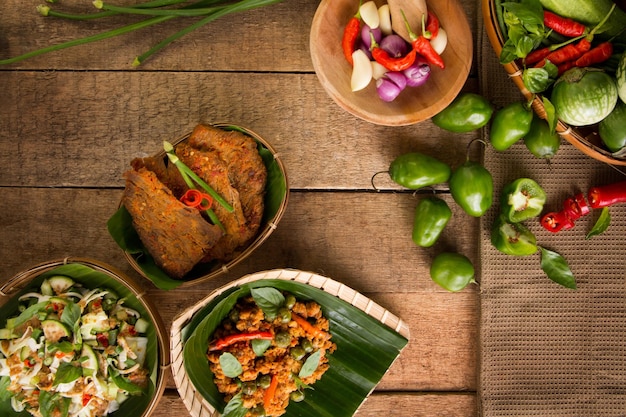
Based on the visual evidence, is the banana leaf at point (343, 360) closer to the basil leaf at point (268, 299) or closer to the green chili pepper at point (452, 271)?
the basil leaf at point (268, 299)

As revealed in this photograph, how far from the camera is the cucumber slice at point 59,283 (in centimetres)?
184

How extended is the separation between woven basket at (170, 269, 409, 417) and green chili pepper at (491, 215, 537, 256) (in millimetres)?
447

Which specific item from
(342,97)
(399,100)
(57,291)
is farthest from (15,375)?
(399,100)

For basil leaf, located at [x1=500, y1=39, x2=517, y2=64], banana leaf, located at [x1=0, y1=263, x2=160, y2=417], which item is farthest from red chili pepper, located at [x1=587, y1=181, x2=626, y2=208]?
banana leaf, located at [x1=0, y1=263, x2=160, y2=417]

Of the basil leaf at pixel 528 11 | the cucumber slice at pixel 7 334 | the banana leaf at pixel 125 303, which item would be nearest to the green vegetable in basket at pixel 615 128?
the basil leaf at pixel 528 11

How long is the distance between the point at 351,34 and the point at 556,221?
3.26ft

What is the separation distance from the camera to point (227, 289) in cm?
183

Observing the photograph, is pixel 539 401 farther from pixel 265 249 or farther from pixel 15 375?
pixel 15 375

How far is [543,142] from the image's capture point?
6.28 ft

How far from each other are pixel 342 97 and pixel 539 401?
1.33 meters

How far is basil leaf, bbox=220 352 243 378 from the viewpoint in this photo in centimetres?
180

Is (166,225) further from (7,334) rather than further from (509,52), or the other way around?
(509,52)

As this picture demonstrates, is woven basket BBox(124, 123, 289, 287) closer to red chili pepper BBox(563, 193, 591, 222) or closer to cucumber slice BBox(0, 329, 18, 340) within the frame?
cucumber slice BBox(0, 329, 18, 340)

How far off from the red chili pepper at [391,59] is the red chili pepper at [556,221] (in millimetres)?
751
